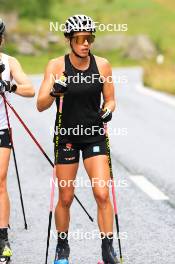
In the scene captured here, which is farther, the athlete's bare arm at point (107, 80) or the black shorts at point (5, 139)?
the black shorts at point (5, 139)

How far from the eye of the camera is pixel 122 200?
31.4ft

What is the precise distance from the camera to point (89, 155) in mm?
6574

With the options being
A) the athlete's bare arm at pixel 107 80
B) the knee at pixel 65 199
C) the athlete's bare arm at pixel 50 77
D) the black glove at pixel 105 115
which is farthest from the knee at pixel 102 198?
the athlete's bare arm at pixel 50 77

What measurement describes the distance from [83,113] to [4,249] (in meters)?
1.39

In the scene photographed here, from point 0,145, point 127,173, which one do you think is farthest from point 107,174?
point 127,173

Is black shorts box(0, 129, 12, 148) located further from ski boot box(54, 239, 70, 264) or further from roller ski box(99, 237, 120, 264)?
roller ski box(99, 237, 120, 264)

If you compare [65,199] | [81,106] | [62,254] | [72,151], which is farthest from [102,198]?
[81,106]

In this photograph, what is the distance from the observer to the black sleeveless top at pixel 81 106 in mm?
6379

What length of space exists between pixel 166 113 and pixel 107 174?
14200 mm

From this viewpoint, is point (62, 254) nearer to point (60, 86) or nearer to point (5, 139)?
point (5, 139)

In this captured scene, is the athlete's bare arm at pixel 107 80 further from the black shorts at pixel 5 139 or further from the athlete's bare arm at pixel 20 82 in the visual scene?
the black shorts at pixel 5 139

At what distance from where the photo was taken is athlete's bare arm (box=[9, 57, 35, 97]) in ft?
22.7

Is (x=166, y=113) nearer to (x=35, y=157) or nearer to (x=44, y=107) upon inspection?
(x=35, y=157)

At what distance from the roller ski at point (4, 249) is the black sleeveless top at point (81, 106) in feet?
3.38
